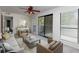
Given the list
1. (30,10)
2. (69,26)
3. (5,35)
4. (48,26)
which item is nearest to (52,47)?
(48,26)

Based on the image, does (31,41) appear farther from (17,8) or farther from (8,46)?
(17,8)

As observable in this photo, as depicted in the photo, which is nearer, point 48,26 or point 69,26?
point 69,26

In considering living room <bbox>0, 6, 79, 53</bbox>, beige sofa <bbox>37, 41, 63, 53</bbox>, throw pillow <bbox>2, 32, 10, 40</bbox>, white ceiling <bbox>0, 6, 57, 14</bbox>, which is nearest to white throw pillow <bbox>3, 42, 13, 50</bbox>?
living room <bbox>0, 6, 79, 53</bbox>

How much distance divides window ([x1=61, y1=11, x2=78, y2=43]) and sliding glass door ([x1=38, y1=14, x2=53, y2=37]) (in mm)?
303

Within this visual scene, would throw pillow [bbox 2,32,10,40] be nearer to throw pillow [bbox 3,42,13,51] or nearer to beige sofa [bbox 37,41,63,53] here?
throw pillow [bbox 3,42,13,51]

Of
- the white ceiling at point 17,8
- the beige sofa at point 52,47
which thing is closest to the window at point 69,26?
the beige sofa at point 52,47

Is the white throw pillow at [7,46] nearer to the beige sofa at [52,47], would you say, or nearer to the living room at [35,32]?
the living room at [35,32]

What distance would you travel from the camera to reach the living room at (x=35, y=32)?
2125 mm

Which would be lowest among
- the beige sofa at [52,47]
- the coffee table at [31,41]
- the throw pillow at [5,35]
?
the beige sofa at [52,47]

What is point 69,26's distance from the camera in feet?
7.09

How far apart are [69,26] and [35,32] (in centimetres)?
81
